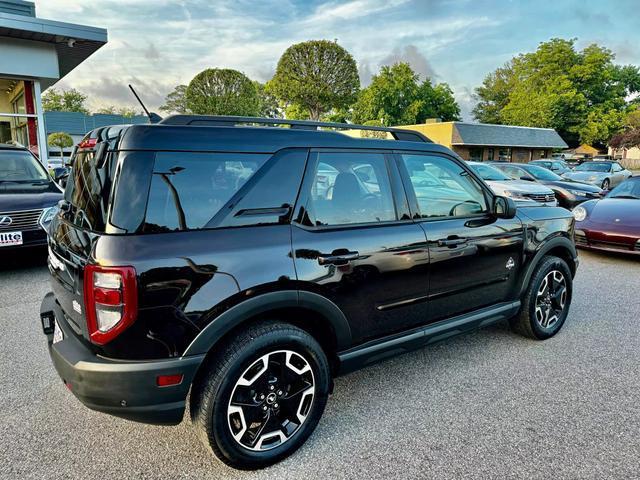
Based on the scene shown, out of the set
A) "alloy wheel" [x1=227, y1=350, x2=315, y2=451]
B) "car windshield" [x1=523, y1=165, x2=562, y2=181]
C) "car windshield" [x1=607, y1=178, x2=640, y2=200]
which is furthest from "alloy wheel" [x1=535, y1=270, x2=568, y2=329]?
"car windshield" [x1=523, y1=165, x2=562, y2=181]

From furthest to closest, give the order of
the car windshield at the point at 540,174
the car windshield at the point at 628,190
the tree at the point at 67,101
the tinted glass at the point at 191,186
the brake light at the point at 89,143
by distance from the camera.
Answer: the tree at the point at 67,101 → the car windshield at the point at 540,174 → the car windshield at the point at 628,190 → the brake light at the point at 89,143 → the tinted glass at the point at 191,186

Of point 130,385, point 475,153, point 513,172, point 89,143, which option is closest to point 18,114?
point 89,143

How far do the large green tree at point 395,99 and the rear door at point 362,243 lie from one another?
52.2m

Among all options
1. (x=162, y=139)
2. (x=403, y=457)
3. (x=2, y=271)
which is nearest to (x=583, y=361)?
(x=403, y=457)

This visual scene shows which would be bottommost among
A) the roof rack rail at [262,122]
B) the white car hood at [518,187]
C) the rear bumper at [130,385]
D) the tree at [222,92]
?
the rear bumper at [130,385]

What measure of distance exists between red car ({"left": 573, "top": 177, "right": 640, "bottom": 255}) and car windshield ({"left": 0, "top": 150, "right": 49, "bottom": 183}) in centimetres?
881

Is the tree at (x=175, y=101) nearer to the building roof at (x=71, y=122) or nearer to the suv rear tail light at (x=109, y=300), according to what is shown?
the building roof at (x=71, y=122)

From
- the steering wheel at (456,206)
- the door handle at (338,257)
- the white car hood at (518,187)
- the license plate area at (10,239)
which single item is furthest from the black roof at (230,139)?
the white car hood at (518,187)

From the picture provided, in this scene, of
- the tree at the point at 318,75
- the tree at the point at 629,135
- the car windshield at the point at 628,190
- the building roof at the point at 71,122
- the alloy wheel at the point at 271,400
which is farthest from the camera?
the tree at the point at 629,135

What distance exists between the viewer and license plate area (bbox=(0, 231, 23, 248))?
5.26 meters

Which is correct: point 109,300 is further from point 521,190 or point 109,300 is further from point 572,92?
point 572,92

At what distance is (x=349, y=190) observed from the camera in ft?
8.79

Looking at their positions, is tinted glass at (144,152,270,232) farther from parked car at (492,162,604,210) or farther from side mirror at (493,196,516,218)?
parked car at (492,162,604,210)

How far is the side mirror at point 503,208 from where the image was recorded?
10.9ft
